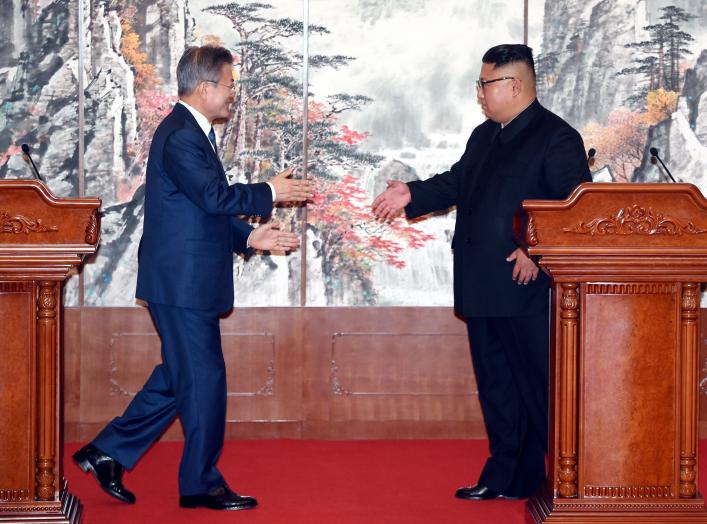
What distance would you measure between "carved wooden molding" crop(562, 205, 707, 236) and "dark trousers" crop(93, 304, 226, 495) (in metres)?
1.43

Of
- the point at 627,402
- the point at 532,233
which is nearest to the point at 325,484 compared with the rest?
the point at 627,402

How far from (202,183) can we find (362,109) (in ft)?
5.54

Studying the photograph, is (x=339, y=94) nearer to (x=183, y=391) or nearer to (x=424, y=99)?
(x=424, y=99)

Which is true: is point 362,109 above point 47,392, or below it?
above

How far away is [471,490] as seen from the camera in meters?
4.16

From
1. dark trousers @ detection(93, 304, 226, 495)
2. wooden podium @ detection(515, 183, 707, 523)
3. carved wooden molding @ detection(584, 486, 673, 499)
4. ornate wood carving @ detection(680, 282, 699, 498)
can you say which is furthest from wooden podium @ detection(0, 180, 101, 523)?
ornate wood carving @ detection(680, 282, 699, 498)

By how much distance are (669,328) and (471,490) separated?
109cm

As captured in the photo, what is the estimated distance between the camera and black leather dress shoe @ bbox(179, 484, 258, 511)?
3.97 metres

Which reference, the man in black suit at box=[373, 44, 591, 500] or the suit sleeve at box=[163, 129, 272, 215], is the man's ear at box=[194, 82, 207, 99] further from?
the man in black suit at box=[373, 44, 591, 500]

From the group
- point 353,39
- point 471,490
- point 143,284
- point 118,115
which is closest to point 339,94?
point 353,39

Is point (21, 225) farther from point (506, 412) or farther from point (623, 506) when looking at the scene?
point (623, 506)

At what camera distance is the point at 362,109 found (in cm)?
534

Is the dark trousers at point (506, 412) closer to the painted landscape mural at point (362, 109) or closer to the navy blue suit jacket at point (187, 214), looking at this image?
the navy blue suit jacket at point (187, 214)

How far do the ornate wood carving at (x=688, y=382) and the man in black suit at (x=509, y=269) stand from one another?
0.56 m
